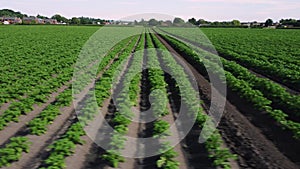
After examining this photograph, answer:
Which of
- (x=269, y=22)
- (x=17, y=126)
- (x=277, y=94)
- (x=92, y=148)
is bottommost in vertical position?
(x=92, y=148)

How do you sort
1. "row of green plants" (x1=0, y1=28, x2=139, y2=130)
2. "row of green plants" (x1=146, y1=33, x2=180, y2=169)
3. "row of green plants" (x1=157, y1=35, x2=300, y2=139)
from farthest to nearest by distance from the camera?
"row of green plants" (x1=0, y1=28, x2=139, y2=130), "row of green plants" (x1=157, y1=35, x2=300, y2=139), "row of green plants" (x1=146, y1=33, x2=180, y2=169)

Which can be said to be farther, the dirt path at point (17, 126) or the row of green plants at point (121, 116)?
the dirt path at point (17, 126)

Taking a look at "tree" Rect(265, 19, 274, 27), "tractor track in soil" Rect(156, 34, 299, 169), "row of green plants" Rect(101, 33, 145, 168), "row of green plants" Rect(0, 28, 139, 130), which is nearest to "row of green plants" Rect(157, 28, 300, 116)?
"tractor track in soil" Rect(156, 34, 299, 169)

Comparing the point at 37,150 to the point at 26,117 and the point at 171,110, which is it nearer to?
the point at 26,117

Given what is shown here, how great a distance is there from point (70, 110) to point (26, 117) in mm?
1074

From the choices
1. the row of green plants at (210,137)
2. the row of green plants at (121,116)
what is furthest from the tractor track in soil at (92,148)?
the row of green plants at (210,137)

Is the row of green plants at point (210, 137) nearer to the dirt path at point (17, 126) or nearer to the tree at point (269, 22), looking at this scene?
the dirt path at point (17, 126)

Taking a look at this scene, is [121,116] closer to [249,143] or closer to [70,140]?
[70,140]

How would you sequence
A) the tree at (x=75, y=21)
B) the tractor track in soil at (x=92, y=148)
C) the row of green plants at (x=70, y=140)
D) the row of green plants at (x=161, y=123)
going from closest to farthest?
the row of green plants at (x=70, y=140)
the row of green plants at (x=161, y=123)
the tractor track in soil at (x=92, y=148)
the tree at (x=75, y=21)

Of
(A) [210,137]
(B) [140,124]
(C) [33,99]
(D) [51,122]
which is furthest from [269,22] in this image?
(D) [51,122]

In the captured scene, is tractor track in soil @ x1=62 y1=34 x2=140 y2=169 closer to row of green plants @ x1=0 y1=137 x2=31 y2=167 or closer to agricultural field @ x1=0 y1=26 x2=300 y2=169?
agricultural field @ x1=0 y1=26 x2=300 y2=169

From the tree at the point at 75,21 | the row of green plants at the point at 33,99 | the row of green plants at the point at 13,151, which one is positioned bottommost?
the row of green plants at the point at 13,151

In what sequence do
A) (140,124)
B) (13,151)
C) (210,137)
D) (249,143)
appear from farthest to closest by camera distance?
(140,124) → (249,143) → (210,137) → (13,151)

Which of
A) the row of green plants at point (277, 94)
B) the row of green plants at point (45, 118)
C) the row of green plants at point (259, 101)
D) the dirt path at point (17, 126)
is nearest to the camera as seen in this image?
the dirt path at point (17, 126)
